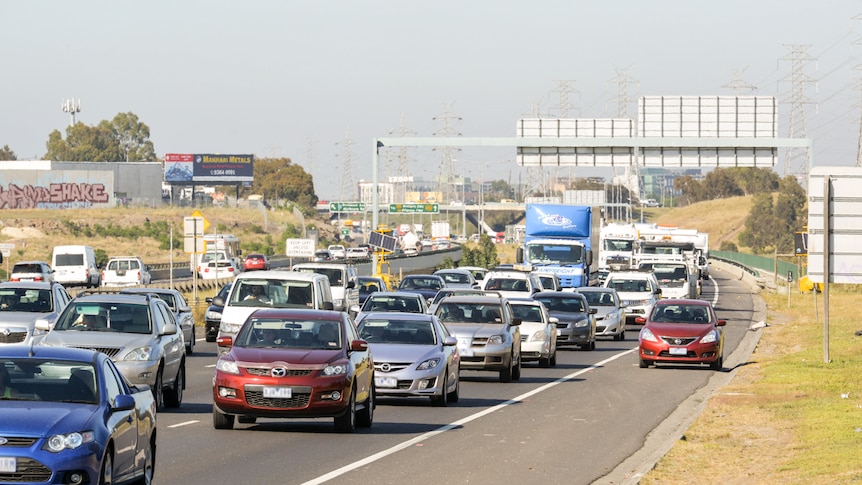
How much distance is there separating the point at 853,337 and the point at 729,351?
4561mm

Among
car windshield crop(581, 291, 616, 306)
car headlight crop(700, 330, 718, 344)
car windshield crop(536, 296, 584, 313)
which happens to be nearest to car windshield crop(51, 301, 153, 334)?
car headlight crop(700, 330, 718, 344)

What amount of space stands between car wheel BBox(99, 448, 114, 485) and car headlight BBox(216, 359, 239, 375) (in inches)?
271

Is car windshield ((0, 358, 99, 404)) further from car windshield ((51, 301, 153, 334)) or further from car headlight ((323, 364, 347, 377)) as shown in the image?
car windshield ((51, 301, 153, 334))

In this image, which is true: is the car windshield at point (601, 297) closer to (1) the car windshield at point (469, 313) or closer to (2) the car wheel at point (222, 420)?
(1) the car windshield at point (469, 313)

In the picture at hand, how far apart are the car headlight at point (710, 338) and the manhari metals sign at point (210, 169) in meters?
135

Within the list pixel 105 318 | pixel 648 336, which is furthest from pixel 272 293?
pixel 648 336

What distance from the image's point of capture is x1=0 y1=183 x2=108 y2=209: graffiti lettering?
145 metres

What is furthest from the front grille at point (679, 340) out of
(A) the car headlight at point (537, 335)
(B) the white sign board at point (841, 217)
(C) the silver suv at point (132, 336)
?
(C) the silver suv at point (132, 336)

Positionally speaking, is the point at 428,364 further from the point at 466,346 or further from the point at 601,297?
the point at 601,297

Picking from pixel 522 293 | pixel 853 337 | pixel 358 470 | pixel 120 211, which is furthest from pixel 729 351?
pixel 120 211

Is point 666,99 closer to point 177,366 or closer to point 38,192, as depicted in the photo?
point 177,366

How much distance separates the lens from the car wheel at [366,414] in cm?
1920

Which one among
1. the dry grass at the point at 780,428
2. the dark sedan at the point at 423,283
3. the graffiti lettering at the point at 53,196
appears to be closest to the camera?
the dry grass at the point at 780,428

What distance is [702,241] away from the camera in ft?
332
